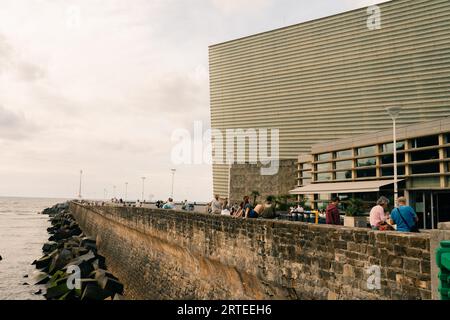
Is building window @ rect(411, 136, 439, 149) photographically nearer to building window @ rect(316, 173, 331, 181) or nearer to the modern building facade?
the modern building facade

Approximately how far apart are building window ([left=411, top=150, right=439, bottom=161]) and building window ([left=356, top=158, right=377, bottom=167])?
610 cm

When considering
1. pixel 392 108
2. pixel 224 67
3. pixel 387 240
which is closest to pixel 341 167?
pixel 392 108

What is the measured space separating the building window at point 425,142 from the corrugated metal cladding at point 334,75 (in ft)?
137

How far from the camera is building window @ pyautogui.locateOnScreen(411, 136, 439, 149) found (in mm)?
33972

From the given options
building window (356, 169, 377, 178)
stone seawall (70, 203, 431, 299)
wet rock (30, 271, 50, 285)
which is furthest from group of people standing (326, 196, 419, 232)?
building window (356, 169, 377, 178)

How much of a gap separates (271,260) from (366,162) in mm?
39538

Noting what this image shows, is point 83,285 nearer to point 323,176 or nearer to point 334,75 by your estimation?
point 323,176

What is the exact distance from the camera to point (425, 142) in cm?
3497

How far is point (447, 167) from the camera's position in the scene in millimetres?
33531

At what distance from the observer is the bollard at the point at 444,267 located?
155 inches

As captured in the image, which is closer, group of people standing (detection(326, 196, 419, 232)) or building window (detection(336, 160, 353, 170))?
group of people standing (detection(326, 196, 419, 232))

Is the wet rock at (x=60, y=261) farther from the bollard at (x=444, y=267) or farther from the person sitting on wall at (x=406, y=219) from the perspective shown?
the bollard at (x=444, y=267)
